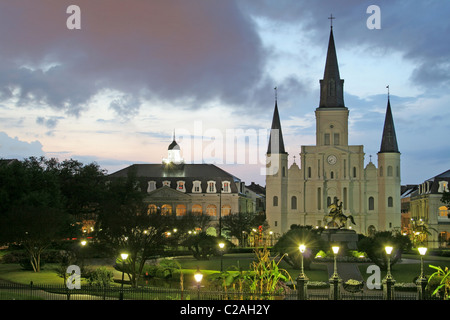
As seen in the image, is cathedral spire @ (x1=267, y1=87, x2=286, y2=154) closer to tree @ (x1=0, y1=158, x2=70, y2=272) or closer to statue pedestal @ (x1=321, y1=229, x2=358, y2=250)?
tree @ (x1=0, y1=158, x2=70, y2=272)

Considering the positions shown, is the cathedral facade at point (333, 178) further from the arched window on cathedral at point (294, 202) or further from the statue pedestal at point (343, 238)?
the statue pedestal at point (343, 238)

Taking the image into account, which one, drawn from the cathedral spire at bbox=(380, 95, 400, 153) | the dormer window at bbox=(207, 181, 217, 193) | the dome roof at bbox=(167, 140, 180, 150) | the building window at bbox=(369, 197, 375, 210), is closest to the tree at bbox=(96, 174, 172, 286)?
the dormer window at bbox=(207, 181, 217, 193)

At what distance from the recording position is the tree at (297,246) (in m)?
40.6

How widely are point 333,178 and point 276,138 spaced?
1041 centimetres

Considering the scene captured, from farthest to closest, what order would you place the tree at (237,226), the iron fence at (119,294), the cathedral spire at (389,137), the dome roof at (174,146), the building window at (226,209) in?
the dome roof at (174,146)
the building window at (226,209)
the cathedral spire at (389,137)
the tree at (237,226)
the iron fence at (119,294)

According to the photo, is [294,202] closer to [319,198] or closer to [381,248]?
[319,198]

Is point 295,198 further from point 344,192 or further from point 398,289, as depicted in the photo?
point 398,289

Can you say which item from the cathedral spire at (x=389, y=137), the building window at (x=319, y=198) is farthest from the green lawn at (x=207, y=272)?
the cathedral spire at (x=389, y=137)

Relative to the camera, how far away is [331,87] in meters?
89.8

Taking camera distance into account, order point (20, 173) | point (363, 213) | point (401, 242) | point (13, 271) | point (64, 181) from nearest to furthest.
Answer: point (13, 271), point (401, 242), point (20, 173), point (64, 181), point (363, 213)

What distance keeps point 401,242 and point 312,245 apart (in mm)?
6482

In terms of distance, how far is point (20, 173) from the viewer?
54469 millimetres
